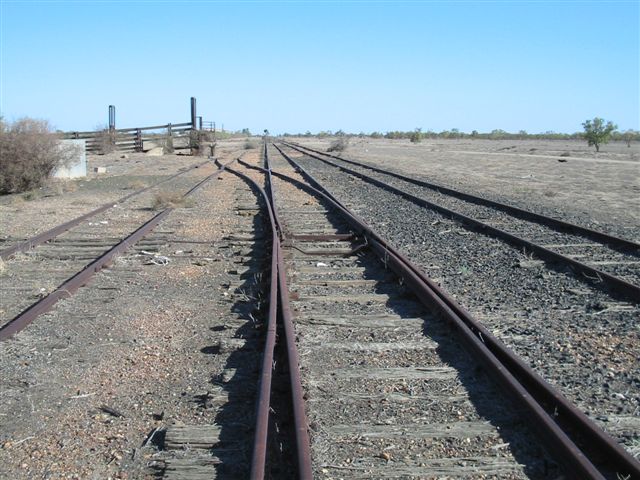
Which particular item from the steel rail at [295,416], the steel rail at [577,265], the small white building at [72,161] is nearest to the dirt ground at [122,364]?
the steel rail at [295,416]

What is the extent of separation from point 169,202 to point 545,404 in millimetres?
13051

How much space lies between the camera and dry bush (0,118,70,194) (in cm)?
2095

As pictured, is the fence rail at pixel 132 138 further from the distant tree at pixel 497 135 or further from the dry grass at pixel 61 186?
the distant tree at pixel 497 135

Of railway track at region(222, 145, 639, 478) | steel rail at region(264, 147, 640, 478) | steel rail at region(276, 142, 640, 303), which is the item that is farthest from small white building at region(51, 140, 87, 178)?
steel rail at region(264, 147, 640, 478)

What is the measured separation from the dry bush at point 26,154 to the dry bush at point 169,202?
6351 millimetres

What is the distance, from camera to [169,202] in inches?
667

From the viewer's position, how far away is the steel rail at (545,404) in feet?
13.3

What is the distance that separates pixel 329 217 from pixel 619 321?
26.9ft

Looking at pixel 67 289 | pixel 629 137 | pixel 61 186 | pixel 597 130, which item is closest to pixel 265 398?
pixel 67 289

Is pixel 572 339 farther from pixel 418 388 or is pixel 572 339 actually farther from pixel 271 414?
pixel 271 414

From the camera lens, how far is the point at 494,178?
31.0 meters

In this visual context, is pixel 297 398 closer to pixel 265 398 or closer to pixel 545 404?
pixel 265 398

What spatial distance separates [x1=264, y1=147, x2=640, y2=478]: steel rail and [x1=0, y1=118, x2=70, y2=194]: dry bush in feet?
54.6

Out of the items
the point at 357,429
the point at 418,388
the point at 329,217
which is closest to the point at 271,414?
the point at 357,429
